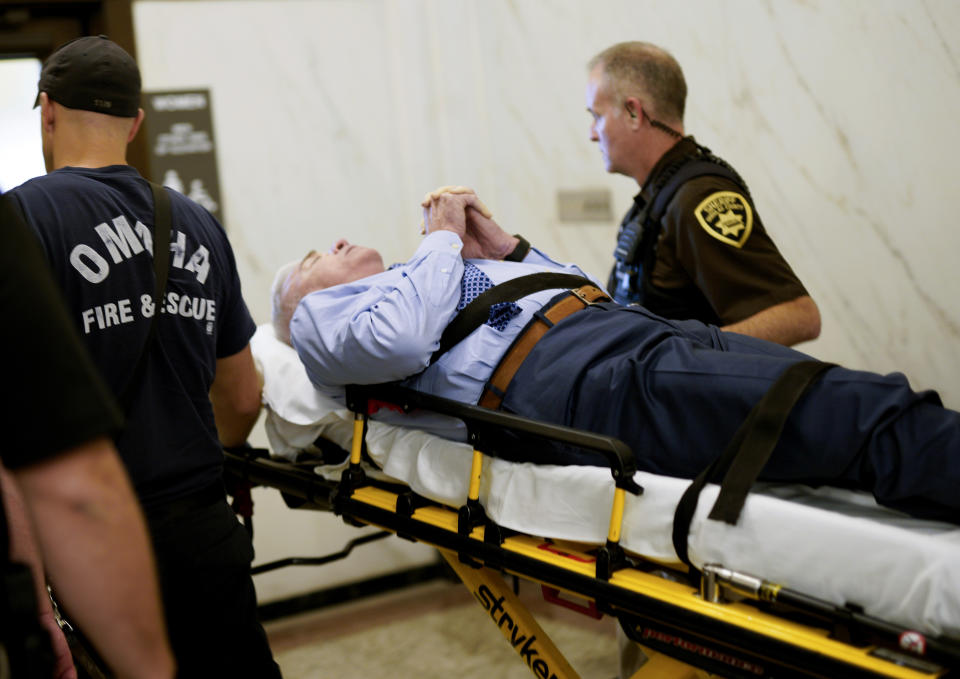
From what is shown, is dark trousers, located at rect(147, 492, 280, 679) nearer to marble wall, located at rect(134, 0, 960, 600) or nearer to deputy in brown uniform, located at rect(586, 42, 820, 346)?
deputy in brown uniform, located at rect(586, 42, 820, 346)

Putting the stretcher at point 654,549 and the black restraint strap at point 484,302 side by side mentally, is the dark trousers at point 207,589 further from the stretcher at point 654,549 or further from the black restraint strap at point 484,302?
the black restraint strap at point 484,302

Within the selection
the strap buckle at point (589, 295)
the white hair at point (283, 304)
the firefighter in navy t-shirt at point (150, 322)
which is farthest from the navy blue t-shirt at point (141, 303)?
the strap buckle at point (589, 295)

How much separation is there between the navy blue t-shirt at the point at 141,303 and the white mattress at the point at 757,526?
465 millimetres

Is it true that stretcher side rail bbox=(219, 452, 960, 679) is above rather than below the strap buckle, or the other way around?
below

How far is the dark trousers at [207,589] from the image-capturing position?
1.86 metres

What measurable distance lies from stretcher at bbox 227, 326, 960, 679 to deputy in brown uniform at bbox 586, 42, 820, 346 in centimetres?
88

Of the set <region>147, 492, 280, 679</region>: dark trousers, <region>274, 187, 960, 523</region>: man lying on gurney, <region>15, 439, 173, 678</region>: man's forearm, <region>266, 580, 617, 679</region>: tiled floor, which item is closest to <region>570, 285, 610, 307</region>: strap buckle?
<region>274, 187, 960, 523</region>: man lying on gurney

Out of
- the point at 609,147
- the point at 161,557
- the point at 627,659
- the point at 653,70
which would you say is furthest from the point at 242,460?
the point at 653,70

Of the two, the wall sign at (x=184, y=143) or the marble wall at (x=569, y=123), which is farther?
the wall sign at (x=184, y=143)

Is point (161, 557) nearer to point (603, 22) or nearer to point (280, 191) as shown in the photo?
point (280, 191)

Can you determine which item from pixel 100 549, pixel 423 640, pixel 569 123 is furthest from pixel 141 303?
pixel 569 123

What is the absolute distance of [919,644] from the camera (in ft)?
4.36

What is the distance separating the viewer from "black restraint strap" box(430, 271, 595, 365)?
2107 millimetres

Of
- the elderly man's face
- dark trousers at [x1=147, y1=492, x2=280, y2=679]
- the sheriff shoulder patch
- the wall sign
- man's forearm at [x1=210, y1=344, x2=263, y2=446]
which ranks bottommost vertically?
dark trousers at [x1=147, y1=492, x2=280, y2=679]
